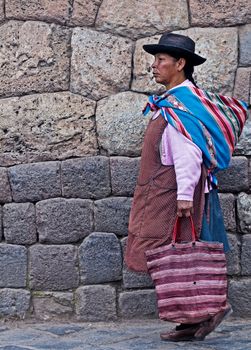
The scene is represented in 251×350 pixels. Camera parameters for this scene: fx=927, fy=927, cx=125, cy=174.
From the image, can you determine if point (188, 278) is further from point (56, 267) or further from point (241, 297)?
point (56, 267)

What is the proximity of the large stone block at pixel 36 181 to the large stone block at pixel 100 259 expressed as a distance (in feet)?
1.20

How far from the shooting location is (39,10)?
19.1ft

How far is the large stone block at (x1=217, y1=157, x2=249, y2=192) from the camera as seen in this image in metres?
5.60

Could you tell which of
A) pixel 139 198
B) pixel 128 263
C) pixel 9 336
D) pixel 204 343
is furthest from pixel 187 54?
pixel 9 336

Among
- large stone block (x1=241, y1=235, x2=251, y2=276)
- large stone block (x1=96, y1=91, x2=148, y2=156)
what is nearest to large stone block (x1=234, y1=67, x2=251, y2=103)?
large stone block (x1=96, y1=91, x2=148, y2=156)

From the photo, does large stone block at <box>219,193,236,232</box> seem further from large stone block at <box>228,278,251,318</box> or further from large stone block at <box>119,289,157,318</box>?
large stone block at <box>119,289,157,318</box>

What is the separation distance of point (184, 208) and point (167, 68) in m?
0.80

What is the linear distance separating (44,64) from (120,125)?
617 millimetres

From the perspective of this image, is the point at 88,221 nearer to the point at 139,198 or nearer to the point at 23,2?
the point at 139,198

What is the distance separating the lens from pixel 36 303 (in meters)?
5.72

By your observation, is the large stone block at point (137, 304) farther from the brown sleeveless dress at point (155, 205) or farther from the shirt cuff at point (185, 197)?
the shirt cuff at point (185, 197)

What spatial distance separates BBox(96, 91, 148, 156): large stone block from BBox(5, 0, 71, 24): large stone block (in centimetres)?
62

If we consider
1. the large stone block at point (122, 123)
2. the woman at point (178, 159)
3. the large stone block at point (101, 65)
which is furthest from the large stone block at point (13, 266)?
the large stone block at point (101, 65)

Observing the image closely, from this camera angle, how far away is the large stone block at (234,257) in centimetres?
562
